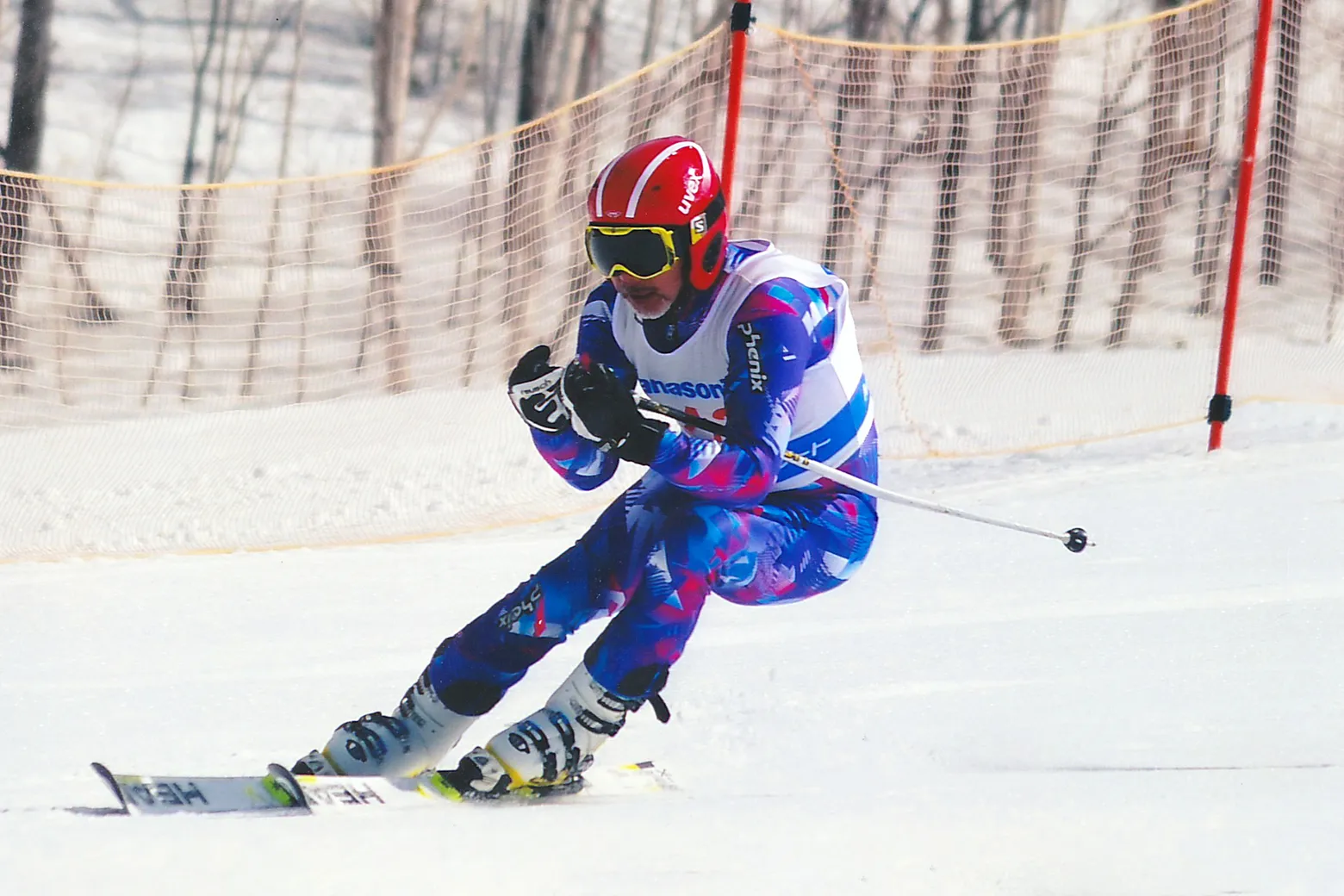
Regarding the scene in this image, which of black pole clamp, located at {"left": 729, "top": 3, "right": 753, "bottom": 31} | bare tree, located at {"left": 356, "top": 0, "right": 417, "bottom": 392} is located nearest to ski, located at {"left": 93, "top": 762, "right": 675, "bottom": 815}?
bare tree, located at {"left": 356, "top": 0, "right": 417, "bottom": 392}

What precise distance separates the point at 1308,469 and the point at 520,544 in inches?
129

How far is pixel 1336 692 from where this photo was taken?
3.81m

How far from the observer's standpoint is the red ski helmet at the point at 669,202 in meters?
2.95

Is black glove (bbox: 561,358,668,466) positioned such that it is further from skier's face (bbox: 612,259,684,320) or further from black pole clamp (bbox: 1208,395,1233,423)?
black pole clamp (bbox: 1208,395,1233,423)

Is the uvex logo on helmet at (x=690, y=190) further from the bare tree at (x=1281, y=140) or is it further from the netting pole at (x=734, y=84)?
the bare tree at (x=1281, y=140)

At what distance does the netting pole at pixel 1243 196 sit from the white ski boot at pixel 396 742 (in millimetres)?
4911

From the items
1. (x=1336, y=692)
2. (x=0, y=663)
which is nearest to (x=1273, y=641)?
(x=1336, y=692)

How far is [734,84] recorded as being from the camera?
6.24 m

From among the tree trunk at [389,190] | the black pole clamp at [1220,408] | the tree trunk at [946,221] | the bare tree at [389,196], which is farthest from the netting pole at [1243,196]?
the tree trunk at [389,190]

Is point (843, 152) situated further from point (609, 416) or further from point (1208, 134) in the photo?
point (609, 416)

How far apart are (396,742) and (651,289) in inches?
39.7

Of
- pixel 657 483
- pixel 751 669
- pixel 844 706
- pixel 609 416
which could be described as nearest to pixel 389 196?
pixel 751 669

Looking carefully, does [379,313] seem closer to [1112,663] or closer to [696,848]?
[1112,663]

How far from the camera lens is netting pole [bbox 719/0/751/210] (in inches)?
244
